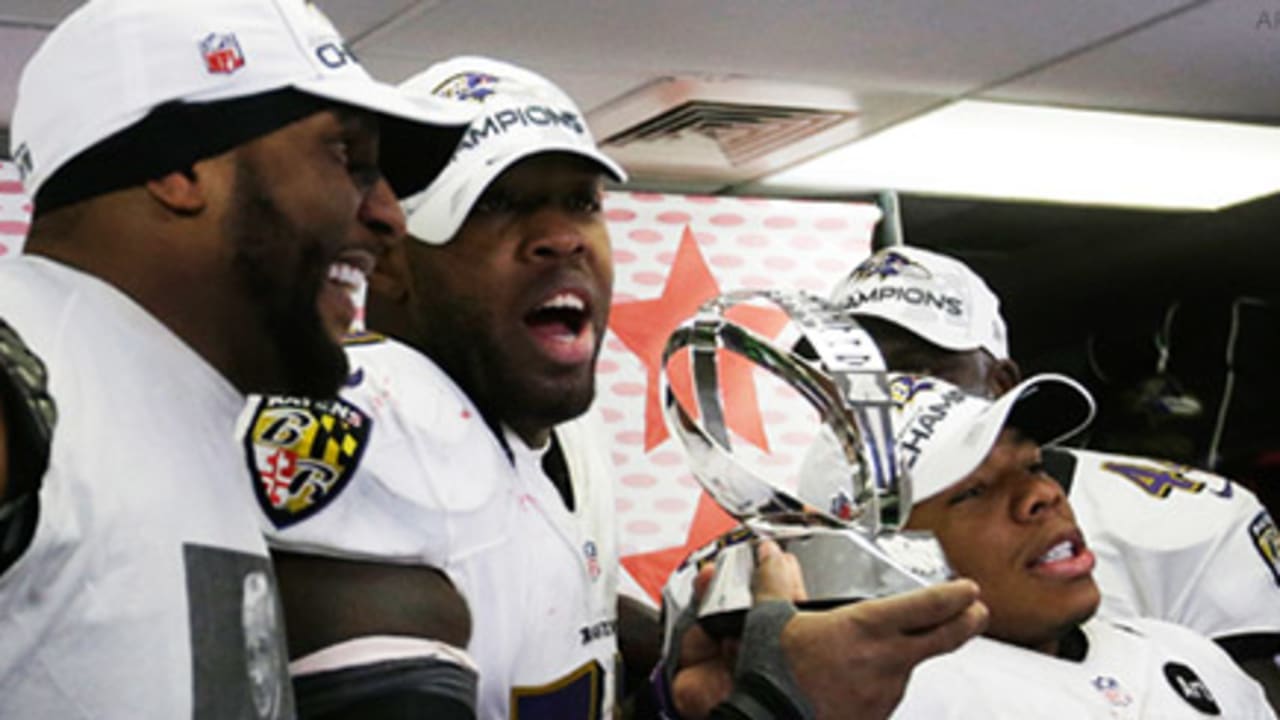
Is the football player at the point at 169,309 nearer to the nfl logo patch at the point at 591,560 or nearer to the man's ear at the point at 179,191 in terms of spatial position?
the man's ear at the point at 179,191

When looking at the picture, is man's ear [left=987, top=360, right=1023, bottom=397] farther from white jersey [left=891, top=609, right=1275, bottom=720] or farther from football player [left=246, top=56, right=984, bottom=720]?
football player [left=246, top=56, right=984, bottom=720]

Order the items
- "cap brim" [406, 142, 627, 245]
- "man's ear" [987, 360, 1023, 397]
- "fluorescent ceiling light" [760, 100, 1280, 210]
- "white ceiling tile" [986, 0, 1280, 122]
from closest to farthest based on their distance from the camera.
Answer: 1. "cap brim" [406, 142, 627, 245]
2. "man's ear" [987, 360, 1023, 397]
3. "white ceiling tile" [986, 0, 1280, 122]
4. "fluorescent ceiling light" [760, 100, 1280, 210]

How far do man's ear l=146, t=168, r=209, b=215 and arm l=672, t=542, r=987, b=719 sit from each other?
412 millimetres

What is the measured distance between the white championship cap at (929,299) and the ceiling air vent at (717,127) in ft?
1.89

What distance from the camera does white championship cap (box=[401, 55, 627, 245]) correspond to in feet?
4.27

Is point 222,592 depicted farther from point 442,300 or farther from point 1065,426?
point 1065,426

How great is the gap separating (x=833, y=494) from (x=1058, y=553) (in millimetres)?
527

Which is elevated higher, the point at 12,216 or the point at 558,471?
the point at 12,216

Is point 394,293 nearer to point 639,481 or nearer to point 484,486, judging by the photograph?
point 484,486

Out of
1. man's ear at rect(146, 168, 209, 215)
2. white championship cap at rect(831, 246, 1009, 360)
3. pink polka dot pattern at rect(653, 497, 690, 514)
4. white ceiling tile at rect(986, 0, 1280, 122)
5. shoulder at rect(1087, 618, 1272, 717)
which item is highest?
white ceiling tile at rect(986, 0, 1280, 122)

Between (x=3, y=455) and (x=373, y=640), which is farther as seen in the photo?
(x=373, y=640)

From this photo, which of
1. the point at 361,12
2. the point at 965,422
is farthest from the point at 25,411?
the point at 361,12

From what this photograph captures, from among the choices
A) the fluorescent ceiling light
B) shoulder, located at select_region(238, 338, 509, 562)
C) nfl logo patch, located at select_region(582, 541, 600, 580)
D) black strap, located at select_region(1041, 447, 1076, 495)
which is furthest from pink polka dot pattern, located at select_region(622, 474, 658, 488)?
shoulder, located at select_region(238, 338, 509, 562)

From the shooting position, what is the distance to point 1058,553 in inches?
64.7
